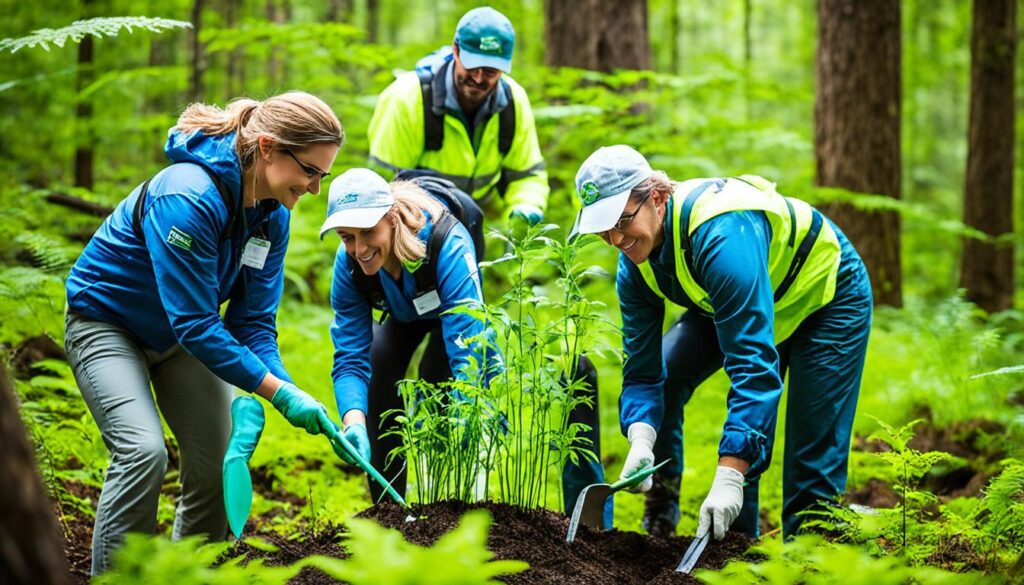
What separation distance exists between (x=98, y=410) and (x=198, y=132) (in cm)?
116

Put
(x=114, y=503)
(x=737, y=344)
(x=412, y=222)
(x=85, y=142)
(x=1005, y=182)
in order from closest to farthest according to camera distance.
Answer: (x=114, y=503)
(x=737, y=344)
(x=412, y=222)
(x=85, y=142)
(x=1005, y=182)

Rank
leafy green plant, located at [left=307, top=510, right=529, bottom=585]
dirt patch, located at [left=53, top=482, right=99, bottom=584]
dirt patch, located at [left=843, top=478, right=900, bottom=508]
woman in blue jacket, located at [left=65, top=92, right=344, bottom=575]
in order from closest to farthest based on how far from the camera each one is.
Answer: leafy green plant, located at [left=307, top=510, right=529, bottom=585] → woman in blue jacket, located at [left=65, top=92, right=344, bottom=575] → dirt patch, located at [left=53, top=482, right=99, bottom=584] → dirt patch, located at [left=843, top=478, right=900, bottom=508]

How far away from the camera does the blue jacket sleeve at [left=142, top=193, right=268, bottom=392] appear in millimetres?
3090

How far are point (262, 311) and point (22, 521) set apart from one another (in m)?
2.29

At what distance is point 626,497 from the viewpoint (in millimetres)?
5477

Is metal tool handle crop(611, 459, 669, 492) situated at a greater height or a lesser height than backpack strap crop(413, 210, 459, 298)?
lesser

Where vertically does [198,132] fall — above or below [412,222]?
above

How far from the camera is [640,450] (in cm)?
374

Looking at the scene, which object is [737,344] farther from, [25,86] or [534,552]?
[25,86]

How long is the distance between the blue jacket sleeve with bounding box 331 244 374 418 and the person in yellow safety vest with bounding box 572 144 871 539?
129 cm

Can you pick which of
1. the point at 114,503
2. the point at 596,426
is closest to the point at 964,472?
the point at 596,426

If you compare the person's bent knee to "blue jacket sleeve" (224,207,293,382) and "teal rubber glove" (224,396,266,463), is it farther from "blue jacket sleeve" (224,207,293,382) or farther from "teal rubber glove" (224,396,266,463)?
"blue jacket sleeve" (224,207,293,382)

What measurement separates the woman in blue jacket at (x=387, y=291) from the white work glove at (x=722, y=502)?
3.28 feet

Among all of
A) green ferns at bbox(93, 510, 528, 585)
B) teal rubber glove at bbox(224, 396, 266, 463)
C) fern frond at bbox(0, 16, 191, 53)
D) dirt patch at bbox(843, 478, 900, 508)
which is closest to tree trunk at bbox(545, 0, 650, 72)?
dirt patch at bbox(843, 478, 900, 508)
